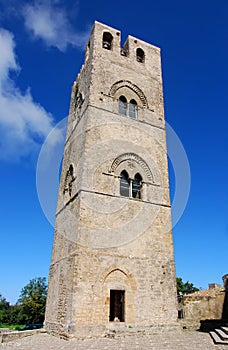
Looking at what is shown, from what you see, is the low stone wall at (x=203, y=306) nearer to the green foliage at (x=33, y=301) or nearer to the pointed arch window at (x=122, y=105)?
the pointed arch window at (x=122, y=105)

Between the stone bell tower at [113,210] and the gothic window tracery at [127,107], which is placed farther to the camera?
the gothic window tracery at [127,107]

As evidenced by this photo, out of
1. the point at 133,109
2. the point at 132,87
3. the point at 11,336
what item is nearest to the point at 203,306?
the point at 11,336

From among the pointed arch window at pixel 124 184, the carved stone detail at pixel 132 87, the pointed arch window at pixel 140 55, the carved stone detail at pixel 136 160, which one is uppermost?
the pointed arch window at pixel 140 55

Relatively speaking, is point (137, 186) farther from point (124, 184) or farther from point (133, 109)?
point (133, 109)

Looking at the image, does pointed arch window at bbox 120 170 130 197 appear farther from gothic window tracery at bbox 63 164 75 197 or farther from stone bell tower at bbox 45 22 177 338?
gothic window tracery at bbox 63 164 75 197

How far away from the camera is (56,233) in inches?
582

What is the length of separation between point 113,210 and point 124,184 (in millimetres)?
1671

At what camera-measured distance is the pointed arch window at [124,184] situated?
42.4 ft

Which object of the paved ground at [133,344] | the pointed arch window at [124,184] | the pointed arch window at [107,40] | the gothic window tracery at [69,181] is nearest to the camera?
the paved ground at [133,344]

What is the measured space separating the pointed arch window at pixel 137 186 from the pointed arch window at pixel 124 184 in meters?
0.36

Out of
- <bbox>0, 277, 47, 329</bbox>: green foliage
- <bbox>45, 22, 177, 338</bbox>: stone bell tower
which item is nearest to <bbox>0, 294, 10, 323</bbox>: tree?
<bbox>0, 277, 47, 329</bbox>: green foliage

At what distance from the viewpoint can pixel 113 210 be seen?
472 inches

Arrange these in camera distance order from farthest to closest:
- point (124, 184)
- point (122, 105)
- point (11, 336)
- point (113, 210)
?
point (122, 105), point (124, 184), point (113, 210), point (11, 336)

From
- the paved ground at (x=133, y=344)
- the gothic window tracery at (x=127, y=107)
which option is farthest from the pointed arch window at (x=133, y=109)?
the paved ground at (x=133, y=344)
